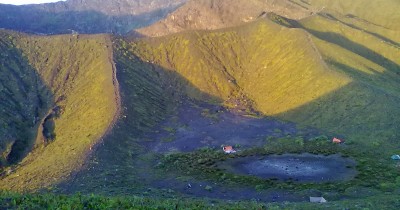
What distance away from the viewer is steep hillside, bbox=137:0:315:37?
479 ft

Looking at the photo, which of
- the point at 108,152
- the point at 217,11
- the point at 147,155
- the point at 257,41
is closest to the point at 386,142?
the point at 147,155

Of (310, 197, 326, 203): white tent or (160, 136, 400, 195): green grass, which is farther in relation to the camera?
(160, 136, 400, 195): green grass

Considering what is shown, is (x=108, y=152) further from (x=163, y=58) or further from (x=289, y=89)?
(x=163, y=58)

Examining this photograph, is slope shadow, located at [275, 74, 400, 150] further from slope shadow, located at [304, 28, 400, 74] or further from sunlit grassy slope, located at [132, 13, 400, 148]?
slope shadow, located at [304, 28, 400, 74]

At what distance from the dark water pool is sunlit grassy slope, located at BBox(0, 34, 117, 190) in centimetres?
2243

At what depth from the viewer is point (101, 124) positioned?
76688 millimetres

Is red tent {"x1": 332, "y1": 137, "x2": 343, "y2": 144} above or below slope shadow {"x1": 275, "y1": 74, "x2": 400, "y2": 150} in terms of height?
below

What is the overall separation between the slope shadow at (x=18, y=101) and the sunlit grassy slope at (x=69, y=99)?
2.01 metres

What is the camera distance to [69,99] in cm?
9875

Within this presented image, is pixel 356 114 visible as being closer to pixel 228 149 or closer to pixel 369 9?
pixel 228 149

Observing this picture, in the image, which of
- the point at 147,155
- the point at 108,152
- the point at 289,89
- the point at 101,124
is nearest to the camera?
the point at 108,152

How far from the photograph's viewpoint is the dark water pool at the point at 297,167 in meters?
54.9

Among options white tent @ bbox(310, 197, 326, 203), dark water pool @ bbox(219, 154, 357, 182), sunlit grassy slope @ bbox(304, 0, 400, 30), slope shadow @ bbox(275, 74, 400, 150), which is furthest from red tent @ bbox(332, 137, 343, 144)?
sunlit grassy slope @ bbox(304, 0, 400, 30)

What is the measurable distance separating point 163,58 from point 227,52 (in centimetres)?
1697
